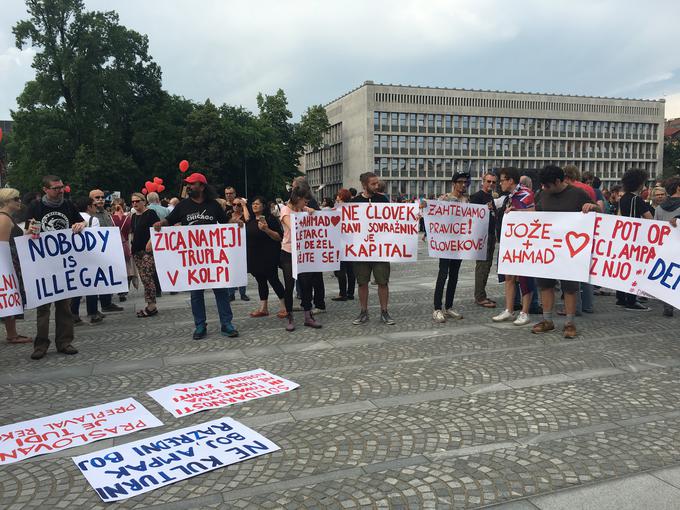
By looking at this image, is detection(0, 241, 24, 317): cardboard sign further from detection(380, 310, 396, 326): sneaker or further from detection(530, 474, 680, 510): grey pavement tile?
detection(530, 474, 680, 510): grey pavement tile

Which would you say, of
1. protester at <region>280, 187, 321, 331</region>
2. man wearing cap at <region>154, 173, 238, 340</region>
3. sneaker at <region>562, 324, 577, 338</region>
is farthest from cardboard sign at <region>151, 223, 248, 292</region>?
sneaker at <region>562, 324, 577, 338</region>

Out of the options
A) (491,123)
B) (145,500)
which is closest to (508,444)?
(145,500)

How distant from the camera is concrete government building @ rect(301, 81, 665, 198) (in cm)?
9244

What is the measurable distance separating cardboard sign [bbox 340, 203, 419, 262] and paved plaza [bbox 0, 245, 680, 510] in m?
1.00

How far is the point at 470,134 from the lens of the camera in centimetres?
9788

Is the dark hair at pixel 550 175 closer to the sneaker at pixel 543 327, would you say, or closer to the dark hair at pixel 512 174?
the dark hair at pixel 512 174

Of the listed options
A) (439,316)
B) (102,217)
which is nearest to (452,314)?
(439,316)

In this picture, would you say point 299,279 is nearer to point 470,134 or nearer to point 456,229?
point 456,229

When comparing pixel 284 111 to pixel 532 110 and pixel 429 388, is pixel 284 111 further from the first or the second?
pixel 429 388

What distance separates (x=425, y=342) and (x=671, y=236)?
2990 mm

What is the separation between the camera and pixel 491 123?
9881cm

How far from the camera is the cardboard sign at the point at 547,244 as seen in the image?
23.0ft

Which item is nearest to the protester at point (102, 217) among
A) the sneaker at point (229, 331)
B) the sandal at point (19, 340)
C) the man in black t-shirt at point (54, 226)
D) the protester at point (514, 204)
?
the sandal at point (19, 340)

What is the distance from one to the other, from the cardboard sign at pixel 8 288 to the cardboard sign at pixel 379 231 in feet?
13.4
